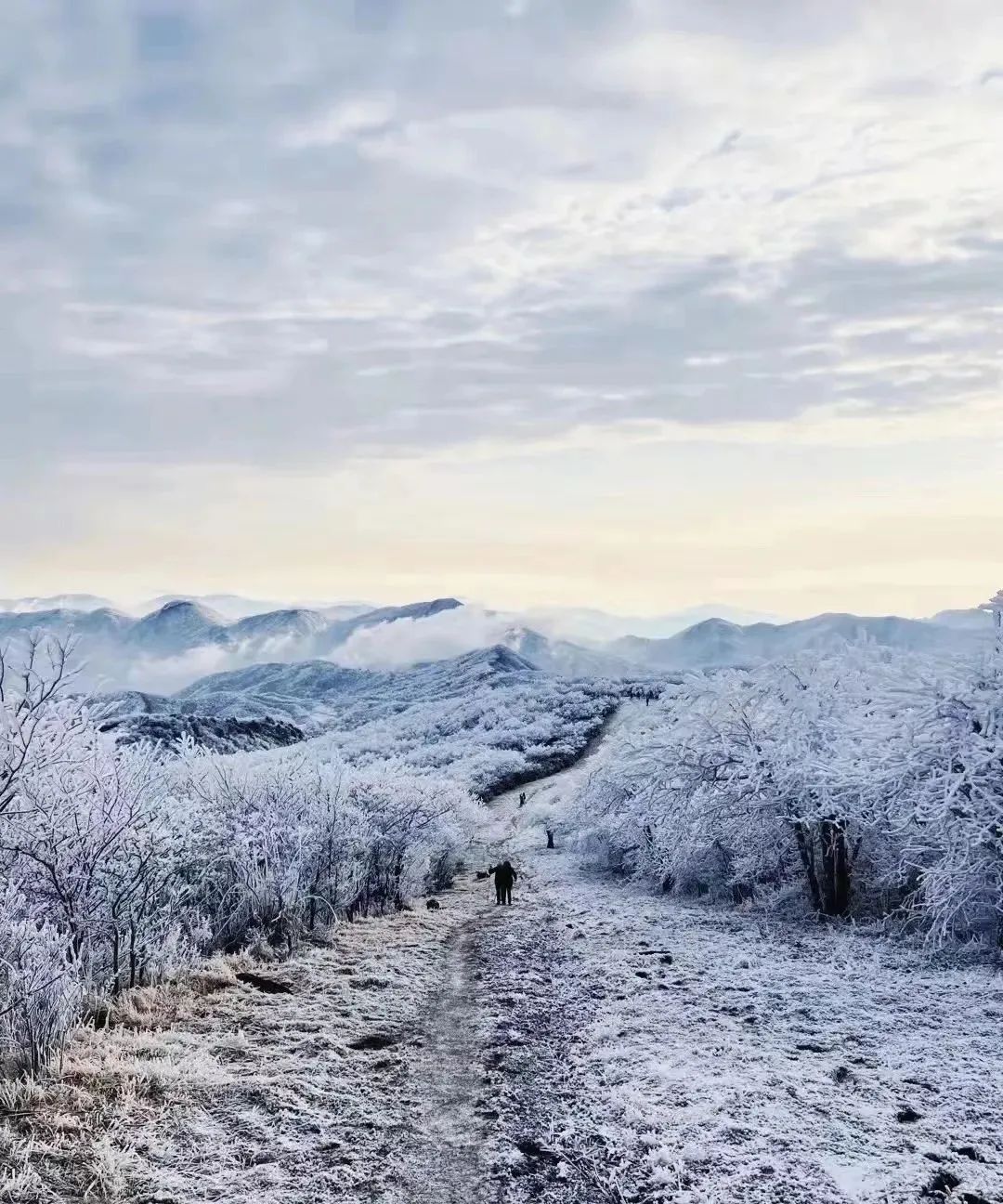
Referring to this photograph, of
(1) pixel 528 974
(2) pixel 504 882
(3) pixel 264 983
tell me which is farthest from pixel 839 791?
(3) pixel 264 983

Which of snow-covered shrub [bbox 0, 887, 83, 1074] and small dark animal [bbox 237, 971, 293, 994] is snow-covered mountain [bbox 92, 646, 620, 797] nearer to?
small dark animal [bbox 237, 971, 293, 994]

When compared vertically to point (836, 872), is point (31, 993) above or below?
above

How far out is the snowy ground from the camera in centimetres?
755

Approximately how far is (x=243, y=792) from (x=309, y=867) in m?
2.33

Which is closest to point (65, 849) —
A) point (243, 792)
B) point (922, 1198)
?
point (243, 792)

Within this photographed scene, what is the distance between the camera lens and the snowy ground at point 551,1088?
297 inches

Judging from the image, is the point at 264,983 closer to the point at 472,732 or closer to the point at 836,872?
the point at 836,872

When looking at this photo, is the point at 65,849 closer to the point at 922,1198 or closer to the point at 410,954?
the point at 410,954

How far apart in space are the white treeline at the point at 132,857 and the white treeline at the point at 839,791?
886 cm

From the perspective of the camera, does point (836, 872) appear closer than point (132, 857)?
No

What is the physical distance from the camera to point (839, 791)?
58.6ft

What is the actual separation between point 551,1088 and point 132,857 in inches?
291

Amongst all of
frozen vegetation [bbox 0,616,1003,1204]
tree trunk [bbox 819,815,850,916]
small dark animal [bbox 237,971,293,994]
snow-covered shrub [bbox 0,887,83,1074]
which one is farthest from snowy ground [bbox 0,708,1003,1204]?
tree trunk [bbox 819,815,850,916]

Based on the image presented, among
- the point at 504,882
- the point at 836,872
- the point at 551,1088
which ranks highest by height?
the point at 836,872
